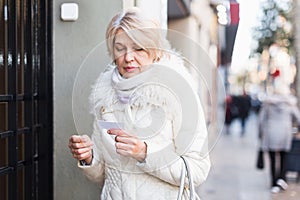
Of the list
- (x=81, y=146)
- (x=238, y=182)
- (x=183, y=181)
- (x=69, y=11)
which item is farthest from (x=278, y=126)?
(x=81, y=146)

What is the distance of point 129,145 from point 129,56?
0.48 m

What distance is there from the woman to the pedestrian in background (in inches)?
238

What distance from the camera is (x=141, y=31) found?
2.77m

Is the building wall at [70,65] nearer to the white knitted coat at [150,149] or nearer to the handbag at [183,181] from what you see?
the white knitted coat at [150,149]

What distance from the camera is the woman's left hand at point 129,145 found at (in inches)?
106

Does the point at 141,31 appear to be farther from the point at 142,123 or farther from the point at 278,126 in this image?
the point at 278,126

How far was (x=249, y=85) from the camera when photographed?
226 ft

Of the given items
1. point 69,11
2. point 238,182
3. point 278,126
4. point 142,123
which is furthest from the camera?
point 238,182

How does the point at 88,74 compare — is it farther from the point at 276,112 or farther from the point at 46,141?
the point at 276,112

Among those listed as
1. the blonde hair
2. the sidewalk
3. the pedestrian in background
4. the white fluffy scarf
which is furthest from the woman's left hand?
the pedestrian in background

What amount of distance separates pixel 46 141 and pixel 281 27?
1865 centimetres

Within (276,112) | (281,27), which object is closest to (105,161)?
(276,112)

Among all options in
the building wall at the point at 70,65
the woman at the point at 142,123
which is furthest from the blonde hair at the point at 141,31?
the building wall at the point at 70,65

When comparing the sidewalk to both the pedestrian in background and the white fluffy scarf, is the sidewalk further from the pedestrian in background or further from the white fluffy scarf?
the white fluffy scarf
